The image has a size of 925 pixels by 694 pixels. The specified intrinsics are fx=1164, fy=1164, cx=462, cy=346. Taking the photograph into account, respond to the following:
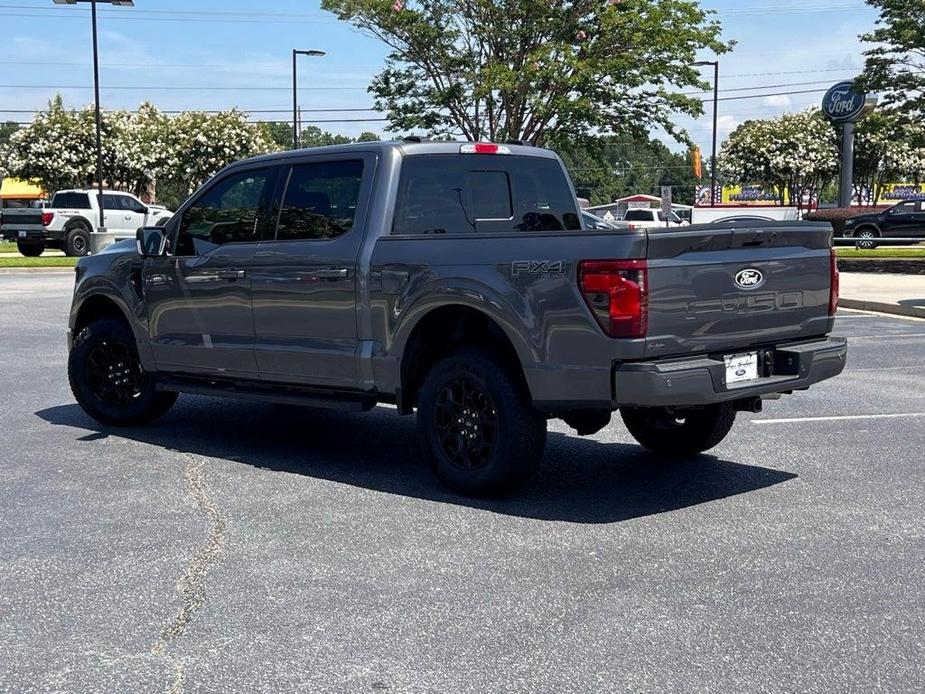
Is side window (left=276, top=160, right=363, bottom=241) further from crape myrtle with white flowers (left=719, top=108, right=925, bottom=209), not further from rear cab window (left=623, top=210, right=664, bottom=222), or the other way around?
crape myrtle with white flowers (left=719, top=108, right=925, bottom=209)

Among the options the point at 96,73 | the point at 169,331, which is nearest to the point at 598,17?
the point at 96,73

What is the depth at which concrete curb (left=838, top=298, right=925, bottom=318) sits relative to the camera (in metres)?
17.2

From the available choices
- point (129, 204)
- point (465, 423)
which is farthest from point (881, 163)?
point (465, 423)

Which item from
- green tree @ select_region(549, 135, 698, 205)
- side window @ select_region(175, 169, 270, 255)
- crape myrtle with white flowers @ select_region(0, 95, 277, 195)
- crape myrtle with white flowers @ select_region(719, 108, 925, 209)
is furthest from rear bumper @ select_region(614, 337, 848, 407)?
green tree @ select_region(549, 135, 698, 205)

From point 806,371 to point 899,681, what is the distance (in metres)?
2.62

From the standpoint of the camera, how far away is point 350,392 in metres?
6.91

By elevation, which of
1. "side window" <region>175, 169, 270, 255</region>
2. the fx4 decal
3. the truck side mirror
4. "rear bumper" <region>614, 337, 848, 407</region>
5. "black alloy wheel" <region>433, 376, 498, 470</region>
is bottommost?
"black alloy wheel" <region>433, 376, 498, 470</region>

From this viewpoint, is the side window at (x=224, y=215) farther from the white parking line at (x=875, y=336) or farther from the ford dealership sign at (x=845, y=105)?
the ford dealership sign at (x=845, y=105)

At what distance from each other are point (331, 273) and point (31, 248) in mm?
31697

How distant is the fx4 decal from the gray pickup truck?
1cm

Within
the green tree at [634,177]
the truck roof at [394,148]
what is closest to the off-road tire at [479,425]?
the truck roof at [394,148]

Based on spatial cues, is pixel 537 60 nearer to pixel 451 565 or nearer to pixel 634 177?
pixel 451 565

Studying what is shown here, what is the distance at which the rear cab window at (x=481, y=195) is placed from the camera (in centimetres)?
695

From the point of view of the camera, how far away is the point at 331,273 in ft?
22.4
